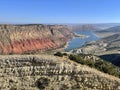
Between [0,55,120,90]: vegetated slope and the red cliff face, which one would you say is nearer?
[0,55,120,90]: vegetated slope

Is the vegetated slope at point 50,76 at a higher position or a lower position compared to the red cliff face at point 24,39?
higher

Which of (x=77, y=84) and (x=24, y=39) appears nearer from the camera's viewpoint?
(x=77, y=84)

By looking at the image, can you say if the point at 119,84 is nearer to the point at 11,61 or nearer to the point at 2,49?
the point at 11,61

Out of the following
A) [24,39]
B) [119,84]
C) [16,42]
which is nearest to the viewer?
[119,84]

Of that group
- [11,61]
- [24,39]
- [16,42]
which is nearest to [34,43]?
[24,39]

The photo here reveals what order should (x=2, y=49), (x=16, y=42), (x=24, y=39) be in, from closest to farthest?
(x=2, y=49) < (x=16, y=42) < (x=24, y=39)

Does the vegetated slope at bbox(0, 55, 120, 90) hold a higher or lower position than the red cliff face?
higher
